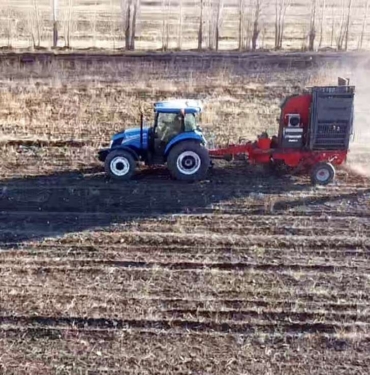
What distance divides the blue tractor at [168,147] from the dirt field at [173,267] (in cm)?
33

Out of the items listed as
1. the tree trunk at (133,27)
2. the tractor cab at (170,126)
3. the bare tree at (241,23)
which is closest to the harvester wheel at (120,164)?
the tractor cab at (170,126)

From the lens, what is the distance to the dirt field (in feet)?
28.5

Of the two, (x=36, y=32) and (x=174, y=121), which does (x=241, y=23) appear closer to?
(x=36, y=32)

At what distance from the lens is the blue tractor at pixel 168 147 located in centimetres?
1370

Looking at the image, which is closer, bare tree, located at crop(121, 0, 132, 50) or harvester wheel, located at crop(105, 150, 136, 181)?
harvester wheel, located at crop(105, 150, 136, 181)

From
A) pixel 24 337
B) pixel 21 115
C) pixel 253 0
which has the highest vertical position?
pixel 253 0

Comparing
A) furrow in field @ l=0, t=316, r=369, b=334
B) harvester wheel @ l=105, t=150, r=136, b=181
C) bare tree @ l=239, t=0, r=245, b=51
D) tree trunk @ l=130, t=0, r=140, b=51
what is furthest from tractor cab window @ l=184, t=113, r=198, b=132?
bare tree @ l=239, t=0, r=245, b=51

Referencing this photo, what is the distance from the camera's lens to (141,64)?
25.7 meters

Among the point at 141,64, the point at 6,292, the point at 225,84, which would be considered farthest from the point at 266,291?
the point at 141,64

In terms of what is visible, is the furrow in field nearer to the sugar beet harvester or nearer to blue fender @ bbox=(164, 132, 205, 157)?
the sugar beet harvester

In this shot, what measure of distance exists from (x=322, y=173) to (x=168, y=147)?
306 centimetres

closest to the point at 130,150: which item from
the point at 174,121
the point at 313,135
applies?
the point at 174,121

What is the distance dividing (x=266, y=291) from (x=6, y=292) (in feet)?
11.9

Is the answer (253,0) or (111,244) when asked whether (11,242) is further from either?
(253,0)
